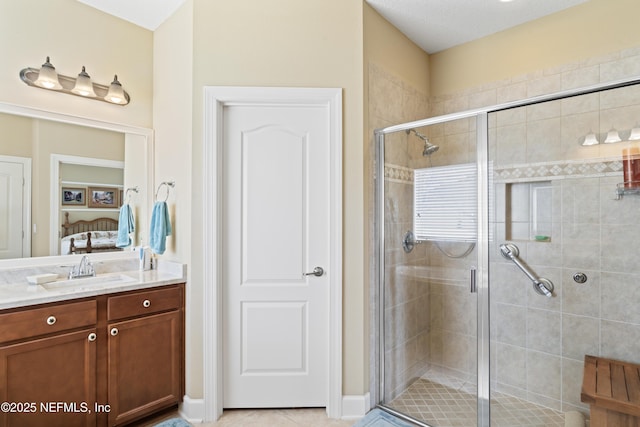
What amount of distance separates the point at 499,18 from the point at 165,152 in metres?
2.70

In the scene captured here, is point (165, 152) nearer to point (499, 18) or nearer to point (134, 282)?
point (134, 282)

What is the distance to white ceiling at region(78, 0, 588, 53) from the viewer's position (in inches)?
90.4

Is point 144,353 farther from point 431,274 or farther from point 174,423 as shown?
point 431,274

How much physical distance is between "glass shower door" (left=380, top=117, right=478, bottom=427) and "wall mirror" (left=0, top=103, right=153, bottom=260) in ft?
6.20

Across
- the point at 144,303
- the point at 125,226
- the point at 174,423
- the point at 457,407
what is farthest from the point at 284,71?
the point at 457,407

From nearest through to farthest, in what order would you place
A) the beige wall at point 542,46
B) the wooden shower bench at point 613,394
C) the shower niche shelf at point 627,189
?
1. the wooden shower bench at point 613,394
2. the shower niche shelf at point 627,189
3. the beige wall at point 542,46

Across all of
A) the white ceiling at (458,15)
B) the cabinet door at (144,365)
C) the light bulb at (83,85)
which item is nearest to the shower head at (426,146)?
the white ceiling at (458,15)

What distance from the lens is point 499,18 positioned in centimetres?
247

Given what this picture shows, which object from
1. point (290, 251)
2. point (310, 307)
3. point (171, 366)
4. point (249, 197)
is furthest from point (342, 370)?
point (249, 197)

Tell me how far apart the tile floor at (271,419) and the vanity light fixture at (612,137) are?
2.29m

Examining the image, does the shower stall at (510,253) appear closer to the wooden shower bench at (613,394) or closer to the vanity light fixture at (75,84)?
the wooden shower bench at (613,394)

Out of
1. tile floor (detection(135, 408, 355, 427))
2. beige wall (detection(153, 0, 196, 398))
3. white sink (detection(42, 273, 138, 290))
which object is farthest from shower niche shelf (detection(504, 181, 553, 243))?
white sink (detection(42, 273, 138, 290))

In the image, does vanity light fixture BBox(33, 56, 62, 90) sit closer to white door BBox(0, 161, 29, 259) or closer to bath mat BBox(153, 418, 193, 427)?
white door BBox(0, 161, 29, 259)

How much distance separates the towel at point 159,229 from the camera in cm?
225
